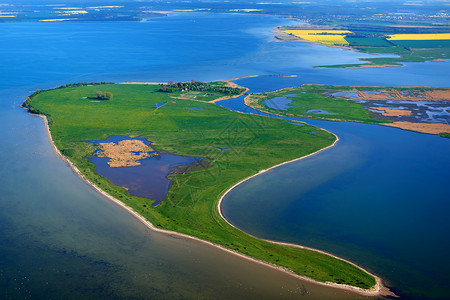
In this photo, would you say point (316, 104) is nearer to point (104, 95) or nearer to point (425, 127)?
point (425, 127)

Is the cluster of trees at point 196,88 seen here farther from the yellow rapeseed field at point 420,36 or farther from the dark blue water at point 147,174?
the yellow rapeseed field at point 420,36

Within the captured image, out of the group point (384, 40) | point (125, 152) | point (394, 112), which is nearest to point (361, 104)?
point (394, 112)

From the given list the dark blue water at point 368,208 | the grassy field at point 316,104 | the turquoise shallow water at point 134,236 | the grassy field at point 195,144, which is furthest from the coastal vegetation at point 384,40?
the turquoise shallow water at point 134,236

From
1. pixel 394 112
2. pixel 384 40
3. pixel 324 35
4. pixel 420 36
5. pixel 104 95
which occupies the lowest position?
pixel 394 112

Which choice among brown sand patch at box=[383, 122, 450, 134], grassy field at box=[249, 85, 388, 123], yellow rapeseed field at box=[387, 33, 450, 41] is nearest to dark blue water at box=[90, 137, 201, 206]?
grassy field at box=[249, 85, 388, 123]

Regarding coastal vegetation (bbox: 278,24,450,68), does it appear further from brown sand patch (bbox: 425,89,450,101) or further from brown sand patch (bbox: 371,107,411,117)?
brown sand patch (bbox: 371,107,411,117)

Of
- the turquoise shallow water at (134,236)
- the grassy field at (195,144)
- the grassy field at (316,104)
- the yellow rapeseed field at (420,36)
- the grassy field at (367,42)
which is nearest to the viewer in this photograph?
the turquoise shallow water at (134,236)
